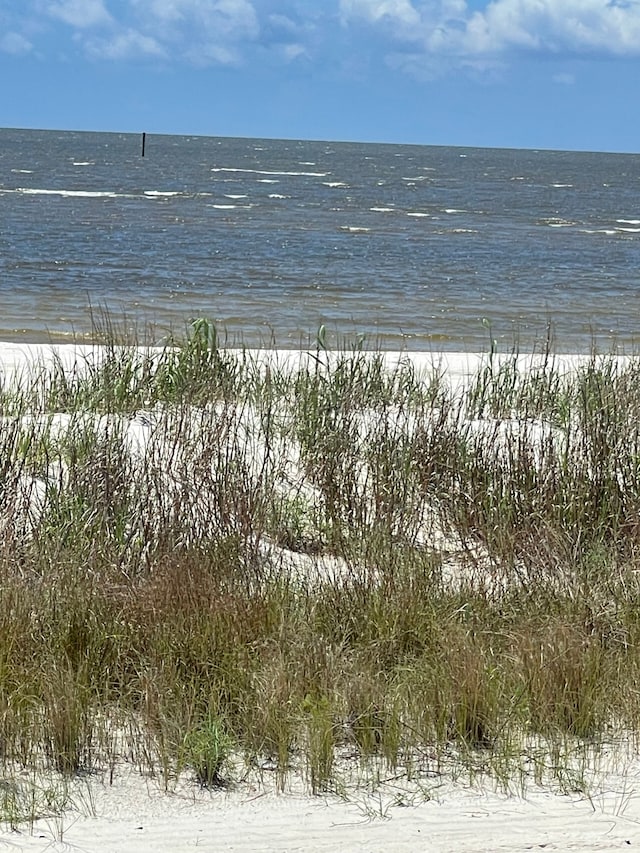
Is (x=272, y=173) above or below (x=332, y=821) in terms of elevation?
above

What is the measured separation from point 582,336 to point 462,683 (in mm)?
15206

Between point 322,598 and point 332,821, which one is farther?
point 322,598

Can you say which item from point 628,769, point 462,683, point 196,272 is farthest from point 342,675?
point 196,272

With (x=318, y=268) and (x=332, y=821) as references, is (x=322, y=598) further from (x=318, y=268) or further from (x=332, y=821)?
(x=318, y=268)

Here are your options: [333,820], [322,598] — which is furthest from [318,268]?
[333,820]

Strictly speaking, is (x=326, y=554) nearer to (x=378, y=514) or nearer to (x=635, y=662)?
(x=378, y=514)

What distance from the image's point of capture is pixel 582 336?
18125mm

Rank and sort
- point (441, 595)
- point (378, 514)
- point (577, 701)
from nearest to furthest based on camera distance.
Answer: point (577, 701)
point (441, 595)
point (378, 514)

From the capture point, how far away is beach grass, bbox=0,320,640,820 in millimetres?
3418

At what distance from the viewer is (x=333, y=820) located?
3.09m

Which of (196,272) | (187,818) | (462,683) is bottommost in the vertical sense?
(187,818)

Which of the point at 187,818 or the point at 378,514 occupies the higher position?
the point at 378,514

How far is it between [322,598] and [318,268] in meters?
23.4

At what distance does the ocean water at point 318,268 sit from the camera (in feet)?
59.6
